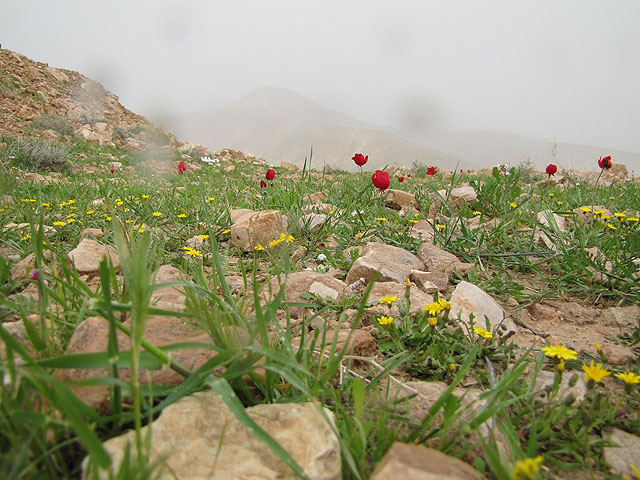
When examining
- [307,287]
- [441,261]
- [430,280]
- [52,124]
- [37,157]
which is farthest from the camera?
[52,124]

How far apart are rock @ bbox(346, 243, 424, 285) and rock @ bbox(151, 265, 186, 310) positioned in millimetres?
846

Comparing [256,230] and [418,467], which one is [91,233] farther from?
[418,467]

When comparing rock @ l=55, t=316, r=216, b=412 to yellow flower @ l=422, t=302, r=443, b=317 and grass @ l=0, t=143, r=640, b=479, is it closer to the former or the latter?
grass @ l=0, t=143, r=640, b=479

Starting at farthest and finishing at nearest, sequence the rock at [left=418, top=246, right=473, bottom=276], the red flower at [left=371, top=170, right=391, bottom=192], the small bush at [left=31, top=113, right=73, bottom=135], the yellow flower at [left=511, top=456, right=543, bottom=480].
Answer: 1. the small bush at [left=31, top=113, right=73, bottom=135]
2. the red flower at [left=371, top=170, right=391, bottom=192]
3. the rock at [left=418, top=246, right=473, bottom=276]
4. the yellow flower at [left=511, top=456, right=543, bottom=480]

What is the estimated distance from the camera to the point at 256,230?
2.40 meters

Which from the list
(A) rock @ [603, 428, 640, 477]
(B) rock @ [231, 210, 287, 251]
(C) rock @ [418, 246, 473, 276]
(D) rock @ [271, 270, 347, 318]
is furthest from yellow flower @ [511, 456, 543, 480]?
(B) rock @ [231, 210, 287, 251]

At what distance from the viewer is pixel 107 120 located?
15.4 m

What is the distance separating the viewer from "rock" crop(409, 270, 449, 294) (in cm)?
191

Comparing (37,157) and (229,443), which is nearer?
(229,443)

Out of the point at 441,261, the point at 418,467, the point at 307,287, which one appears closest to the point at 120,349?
the point at 418,467

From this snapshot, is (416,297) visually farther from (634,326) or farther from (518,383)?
(634,326)

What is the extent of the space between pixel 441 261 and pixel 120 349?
5.64 feet

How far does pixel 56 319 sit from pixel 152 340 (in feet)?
1.06

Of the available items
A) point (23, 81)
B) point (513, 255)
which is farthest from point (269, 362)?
point (23, 81)
